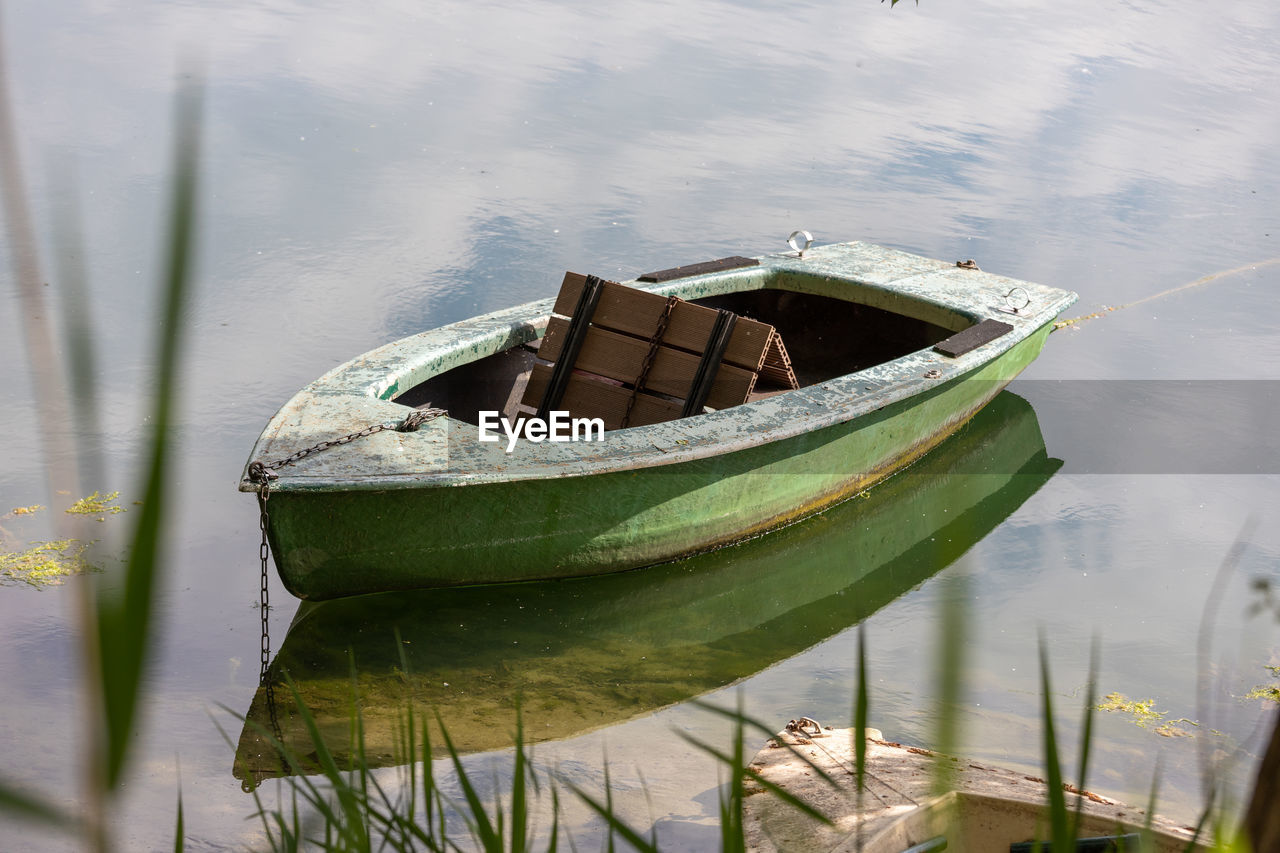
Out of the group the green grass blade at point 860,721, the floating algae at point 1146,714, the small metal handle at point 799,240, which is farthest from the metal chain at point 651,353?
the green grass blade at point 860,721

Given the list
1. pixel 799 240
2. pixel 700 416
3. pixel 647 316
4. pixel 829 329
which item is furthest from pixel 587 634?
pixel 799 240

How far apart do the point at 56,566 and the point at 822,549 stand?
3.13 m

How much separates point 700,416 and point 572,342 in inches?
36.5

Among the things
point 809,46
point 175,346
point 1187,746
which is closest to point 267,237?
point 1187,746

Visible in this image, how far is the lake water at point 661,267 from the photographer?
165 inches

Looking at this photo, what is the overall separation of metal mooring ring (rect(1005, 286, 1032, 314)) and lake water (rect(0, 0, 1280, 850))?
0.75m

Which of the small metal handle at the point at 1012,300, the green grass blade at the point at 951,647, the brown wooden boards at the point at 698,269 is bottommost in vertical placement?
the small metal handle at the point at 1012,300

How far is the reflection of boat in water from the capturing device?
420cm

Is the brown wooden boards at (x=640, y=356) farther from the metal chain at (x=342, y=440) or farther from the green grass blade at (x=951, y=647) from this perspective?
the green grass blade at (x=951, y=647)

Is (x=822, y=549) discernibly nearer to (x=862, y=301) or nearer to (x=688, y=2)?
(x=862, y=301)

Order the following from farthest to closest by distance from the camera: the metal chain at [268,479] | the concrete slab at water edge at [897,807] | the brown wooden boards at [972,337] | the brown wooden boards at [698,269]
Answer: the brown wooden boards at [698,269]
the brown wooden boards at [972,337]
the metal chain at [268,479]
the concrete slab at water edge at [897,807]

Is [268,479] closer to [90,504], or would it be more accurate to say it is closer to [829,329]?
[90,504]

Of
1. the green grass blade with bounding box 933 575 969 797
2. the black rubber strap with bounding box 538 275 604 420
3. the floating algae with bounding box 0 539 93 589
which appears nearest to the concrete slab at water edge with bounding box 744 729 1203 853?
the green grass blade with bounding box 933 575 969 797

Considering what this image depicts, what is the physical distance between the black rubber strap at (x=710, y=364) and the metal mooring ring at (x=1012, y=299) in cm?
182
